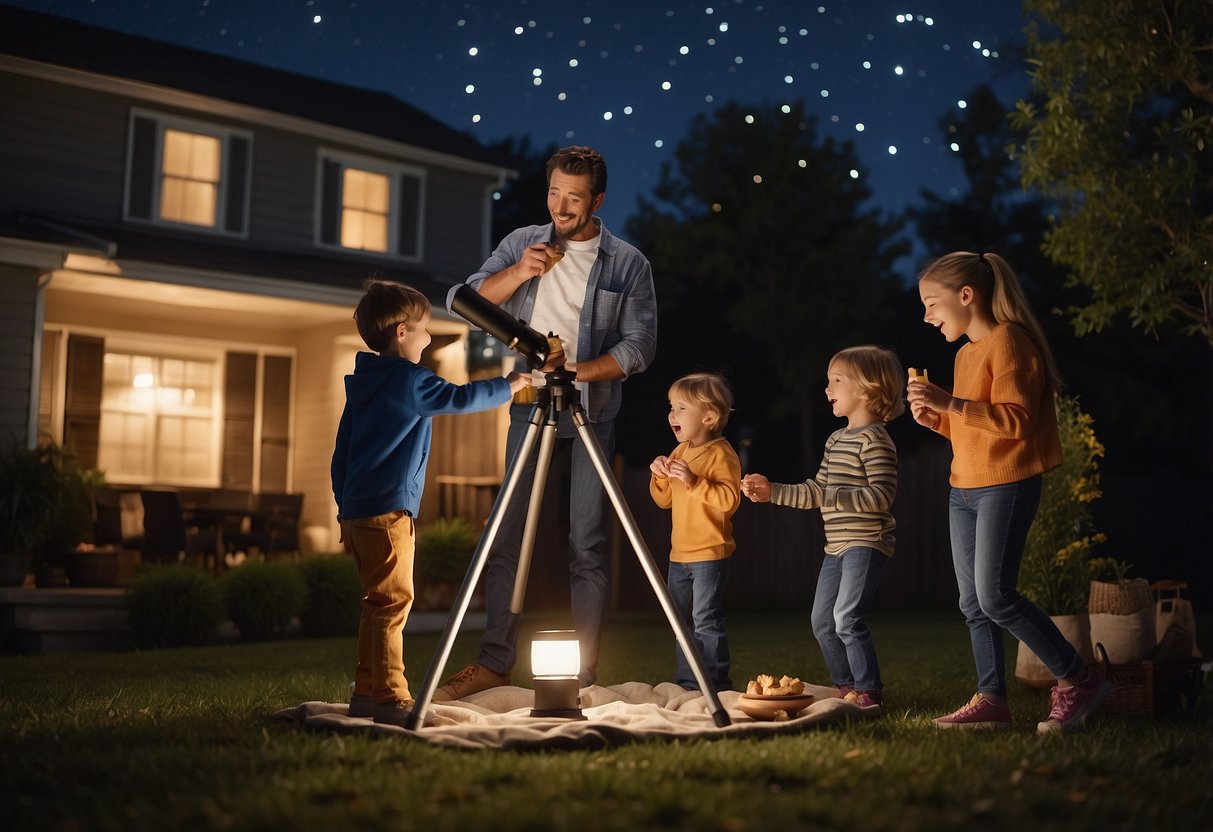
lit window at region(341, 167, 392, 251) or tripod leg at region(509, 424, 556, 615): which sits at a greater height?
lit window at region(341, 167, 392, 251)

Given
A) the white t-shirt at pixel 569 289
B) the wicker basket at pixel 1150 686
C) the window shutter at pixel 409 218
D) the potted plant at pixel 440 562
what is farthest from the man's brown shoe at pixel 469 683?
the window shutter at pixel 409 218

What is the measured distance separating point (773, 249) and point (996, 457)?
22228 mm

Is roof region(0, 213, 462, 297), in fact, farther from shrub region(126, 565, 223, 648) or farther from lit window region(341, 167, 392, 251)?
shrub region(126, 565, 223, 648)

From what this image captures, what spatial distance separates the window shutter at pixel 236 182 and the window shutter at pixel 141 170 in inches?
30.0

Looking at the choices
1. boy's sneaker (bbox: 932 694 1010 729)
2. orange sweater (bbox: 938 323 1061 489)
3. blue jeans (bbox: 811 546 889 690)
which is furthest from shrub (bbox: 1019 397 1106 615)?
orange sweater (bbox: 938 323 1061 489)

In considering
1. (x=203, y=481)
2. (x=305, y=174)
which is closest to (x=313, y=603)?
(x=203, y=481)

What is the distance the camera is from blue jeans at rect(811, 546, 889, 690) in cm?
443

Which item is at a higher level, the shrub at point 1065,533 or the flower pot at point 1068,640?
the shrub at point 1065,533

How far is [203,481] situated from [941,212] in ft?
59.8

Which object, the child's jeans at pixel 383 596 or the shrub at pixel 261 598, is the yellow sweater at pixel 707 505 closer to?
the child's jeans at pixel 383 596

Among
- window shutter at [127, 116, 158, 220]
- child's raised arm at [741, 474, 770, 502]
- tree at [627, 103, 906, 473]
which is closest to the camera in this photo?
child's raised arm at [741, 474, 770, 502]

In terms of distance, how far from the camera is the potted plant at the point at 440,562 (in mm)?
11203

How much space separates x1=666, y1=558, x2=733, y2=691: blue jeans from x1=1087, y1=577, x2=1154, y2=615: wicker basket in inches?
73.1

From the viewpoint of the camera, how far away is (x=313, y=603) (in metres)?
9.94
